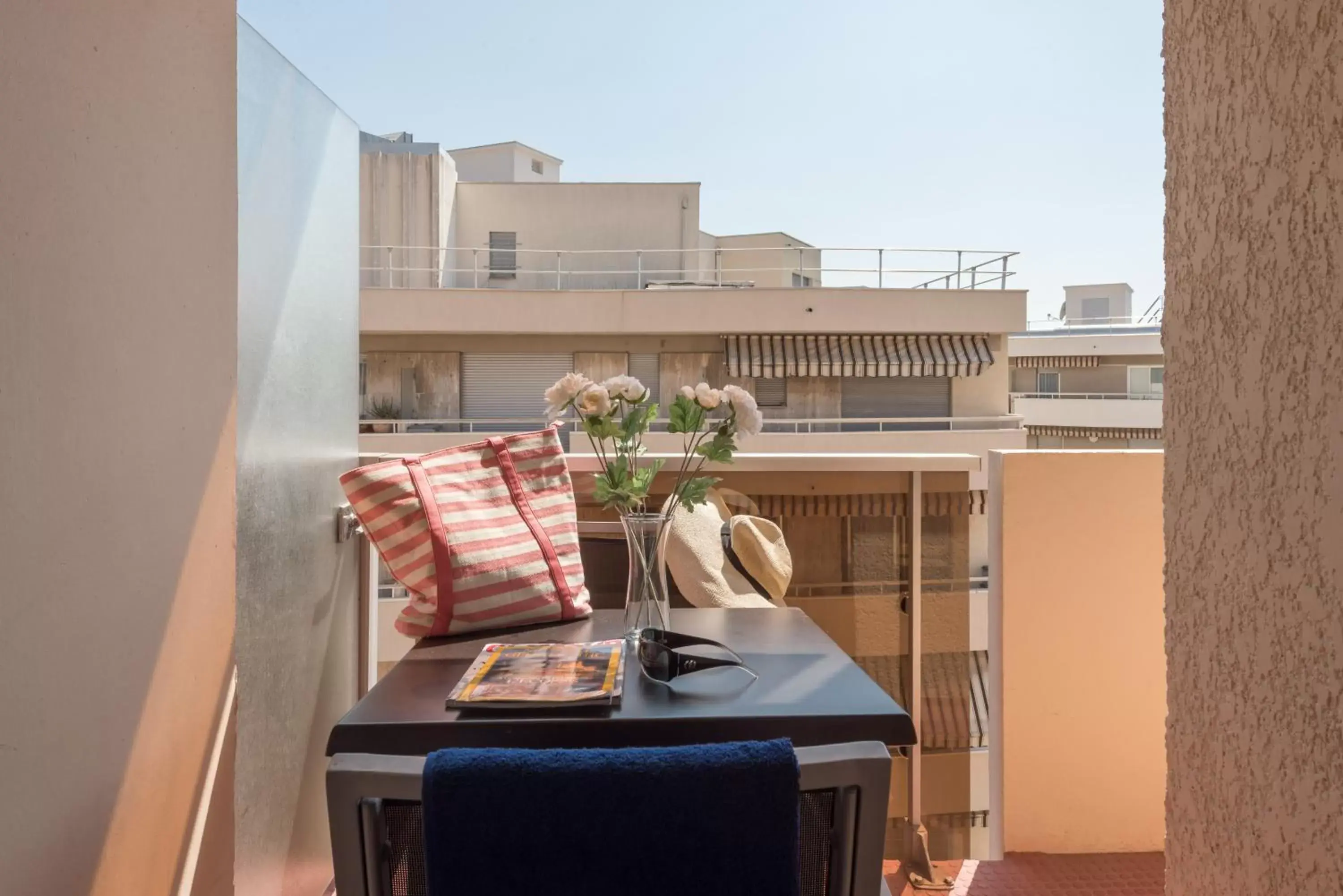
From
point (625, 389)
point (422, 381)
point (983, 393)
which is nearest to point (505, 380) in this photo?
point (422, 381)

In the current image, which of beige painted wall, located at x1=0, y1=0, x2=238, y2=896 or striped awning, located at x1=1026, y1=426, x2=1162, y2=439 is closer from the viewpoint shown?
beige painted wall, located at x1=0, y1=0, x2=238, y2=896

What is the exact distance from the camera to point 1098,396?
21.3m

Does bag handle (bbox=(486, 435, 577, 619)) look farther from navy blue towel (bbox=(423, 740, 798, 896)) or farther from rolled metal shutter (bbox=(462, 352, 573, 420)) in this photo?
rolled metal shutter (bbox=(462, 352, 573, 420))

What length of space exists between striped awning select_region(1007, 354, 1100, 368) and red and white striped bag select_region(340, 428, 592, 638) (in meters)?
20.5

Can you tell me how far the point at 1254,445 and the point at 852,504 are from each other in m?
1.44

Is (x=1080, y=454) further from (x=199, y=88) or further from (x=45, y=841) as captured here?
(x=45, y=841)

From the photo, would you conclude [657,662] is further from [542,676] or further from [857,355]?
[857,355]

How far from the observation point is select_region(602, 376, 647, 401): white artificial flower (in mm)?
1686

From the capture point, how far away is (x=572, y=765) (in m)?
0.66

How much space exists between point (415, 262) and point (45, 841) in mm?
15852

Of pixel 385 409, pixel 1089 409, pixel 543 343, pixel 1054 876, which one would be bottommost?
pixel 1054 876

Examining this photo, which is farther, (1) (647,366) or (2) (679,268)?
(2) (679,268)

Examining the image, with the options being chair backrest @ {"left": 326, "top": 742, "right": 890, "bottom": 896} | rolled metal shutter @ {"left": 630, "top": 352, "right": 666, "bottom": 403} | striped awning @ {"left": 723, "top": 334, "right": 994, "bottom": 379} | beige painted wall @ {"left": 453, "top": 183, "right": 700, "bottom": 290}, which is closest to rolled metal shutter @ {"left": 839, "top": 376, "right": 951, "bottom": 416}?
striped awning @ {"left": 723, "top": 334, "right": 994, "bottom": 379}

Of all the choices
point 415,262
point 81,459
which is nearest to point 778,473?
point 81,459
